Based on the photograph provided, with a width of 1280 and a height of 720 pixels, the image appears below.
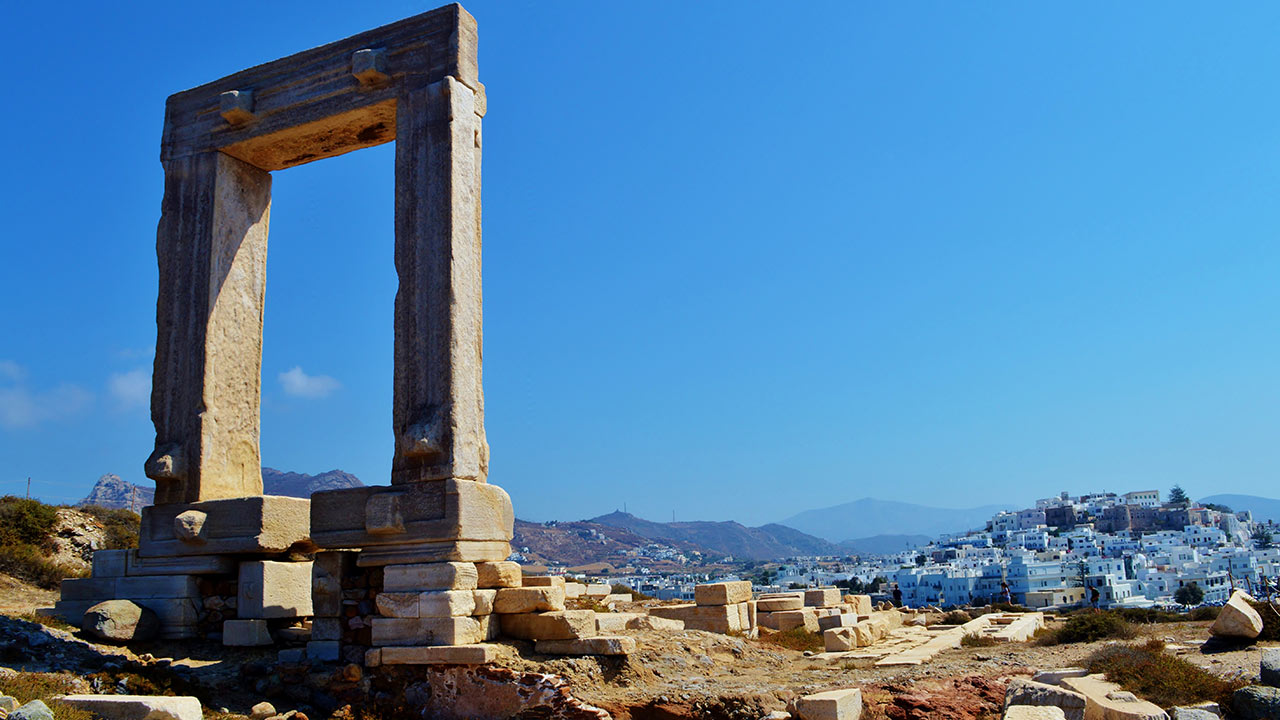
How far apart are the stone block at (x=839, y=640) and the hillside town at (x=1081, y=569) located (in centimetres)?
1199

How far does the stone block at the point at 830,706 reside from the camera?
691 centimetres

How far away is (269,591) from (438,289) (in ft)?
11.8

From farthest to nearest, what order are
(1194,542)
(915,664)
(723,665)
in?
(1194,542) < (915,664) < (723,665)

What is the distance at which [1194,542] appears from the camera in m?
109

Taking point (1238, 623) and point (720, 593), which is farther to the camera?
point (720, 593)

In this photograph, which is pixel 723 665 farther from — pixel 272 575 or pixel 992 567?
pixel 992 567

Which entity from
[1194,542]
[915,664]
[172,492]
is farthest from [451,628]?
[1194,542]

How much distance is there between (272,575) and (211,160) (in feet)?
15.6

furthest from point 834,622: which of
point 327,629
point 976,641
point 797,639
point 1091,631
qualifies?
point 327,629

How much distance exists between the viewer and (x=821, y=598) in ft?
55.8

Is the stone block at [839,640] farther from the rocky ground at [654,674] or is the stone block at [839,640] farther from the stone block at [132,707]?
the stone block at [132,707]

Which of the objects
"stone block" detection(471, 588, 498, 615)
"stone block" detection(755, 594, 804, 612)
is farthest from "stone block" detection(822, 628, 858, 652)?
"stone block" detection(471, 588, 498, 615)

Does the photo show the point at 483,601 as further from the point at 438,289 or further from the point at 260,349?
the point at 260,349

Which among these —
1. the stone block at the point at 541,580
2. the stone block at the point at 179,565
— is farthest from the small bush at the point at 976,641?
the stone block at the point at 179,565
